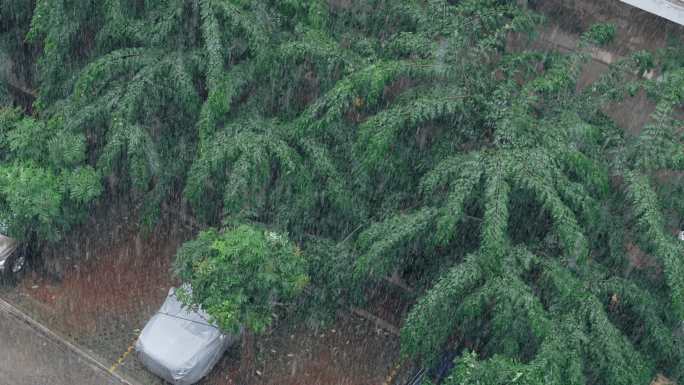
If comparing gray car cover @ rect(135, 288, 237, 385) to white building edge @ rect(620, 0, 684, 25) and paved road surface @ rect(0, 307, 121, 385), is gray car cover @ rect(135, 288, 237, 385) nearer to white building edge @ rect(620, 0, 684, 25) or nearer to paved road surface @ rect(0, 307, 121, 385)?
paved road surface @ rect(0, 307, 121, 385)

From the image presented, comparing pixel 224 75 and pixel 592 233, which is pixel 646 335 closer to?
pixel 592 233

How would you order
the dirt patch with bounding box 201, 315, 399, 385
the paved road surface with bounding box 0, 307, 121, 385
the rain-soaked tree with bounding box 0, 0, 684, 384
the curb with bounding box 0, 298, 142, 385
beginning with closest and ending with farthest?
the rain-soaked tree with bounding box 0, 0, 684, 384 < the paved road surface with bounding box 0, 307, 121, 385 < the curb with bounding box 0, 298, 142, 385 < the dirt patch with bounding box 201, 315, 399, 385

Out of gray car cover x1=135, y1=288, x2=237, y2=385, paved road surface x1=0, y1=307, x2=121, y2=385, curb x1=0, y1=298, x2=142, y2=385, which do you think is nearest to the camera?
gray car cover x1=135, y1=288, x2=237, y2=385

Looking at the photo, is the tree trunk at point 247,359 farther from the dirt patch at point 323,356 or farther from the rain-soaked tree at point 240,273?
the rain-soaked tree at point 240,273

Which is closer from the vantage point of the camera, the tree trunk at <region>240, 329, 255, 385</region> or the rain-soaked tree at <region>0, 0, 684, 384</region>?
the rain-soaked tree at <region>0, 0, 684, 384</region>

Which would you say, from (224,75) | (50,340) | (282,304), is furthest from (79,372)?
(224,75)

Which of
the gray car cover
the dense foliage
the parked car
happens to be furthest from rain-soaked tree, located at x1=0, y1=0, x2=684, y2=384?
the gray car cover

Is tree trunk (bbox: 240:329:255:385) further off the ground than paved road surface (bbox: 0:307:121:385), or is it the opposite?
tree trunk (bbox: 240:329:255:385)

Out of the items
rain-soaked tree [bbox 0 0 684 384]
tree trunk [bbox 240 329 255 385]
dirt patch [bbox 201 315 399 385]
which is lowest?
tree trunk [bbox 240 329 255 385]
